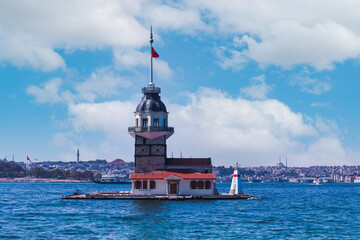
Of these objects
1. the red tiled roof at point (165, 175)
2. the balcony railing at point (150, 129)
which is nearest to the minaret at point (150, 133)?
the balcony railing at point (150, 129)

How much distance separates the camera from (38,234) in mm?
42062

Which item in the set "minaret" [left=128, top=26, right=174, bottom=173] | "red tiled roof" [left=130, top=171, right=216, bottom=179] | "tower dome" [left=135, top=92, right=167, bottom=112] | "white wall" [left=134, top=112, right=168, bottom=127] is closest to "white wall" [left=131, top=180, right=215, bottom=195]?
"red tiled roof" [left=130, top=171, right=216, bottom=179]

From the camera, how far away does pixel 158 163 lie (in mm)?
75312

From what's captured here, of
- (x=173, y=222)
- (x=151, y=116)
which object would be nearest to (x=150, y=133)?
(x=151, y=116)

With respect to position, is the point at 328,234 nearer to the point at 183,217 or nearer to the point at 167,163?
the point at 183,217

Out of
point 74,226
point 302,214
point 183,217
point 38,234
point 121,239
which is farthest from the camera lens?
point 302,214

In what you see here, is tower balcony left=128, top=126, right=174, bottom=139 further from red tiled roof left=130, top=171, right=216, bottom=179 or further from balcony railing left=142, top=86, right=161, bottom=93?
balcony railing left=142, top=86, right=161, bottom=93

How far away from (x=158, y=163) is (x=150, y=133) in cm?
415

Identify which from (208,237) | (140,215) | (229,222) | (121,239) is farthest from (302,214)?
(121,239)

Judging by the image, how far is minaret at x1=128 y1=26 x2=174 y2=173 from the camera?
75438mm

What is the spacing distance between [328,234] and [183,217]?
14160 millimetres

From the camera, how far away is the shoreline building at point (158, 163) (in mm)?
71938

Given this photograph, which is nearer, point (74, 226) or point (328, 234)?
point (328, 234)

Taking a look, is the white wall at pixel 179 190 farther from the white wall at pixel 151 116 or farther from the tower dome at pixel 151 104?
the tower dome at pixel 151 104
